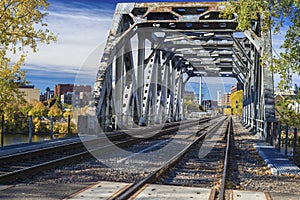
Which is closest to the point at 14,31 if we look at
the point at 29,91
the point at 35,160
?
the point at 35,160

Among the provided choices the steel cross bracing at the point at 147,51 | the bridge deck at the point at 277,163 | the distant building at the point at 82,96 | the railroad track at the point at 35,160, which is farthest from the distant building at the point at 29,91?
the bridge deck at the point at 277,163

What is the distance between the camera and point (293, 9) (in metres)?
8.80

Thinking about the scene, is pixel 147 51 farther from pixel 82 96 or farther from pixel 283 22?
pixel 283 22

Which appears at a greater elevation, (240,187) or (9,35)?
(9,35)

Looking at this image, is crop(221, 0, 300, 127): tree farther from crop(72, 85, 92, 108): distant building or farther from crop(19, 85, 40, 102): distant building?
crop(19, 85, 40, 102): distant building

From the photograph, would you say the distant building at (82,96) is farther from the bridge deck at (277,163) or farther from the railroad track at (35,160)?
the bridge deck at (277,163)

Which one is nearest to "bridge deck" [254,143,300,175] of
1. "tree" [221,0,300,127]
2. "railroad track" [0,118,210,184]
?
"tree" [221,0,300,127]

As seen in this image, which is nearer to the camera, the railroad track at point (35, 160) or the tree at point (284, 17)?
the railroad track at point (35, 160)

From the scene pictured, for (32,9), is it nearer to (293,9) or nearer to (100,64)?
(100,64)

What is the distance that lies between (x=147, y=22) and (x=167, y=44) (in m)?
9.02

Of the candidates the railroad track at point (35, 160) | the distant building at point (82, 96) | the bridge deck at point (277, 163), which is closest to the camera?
the railroad track at point (35, 160)

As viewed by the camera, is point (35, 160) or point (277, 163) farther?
point (277, 163)

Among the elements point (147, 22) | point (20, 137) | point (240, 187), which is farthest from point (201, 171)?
point (20, 137)

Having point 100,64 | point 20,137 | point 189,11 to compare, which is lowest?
point 20,137
